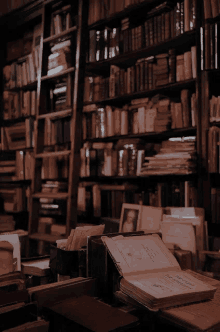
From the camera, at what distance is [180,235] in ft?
5.44

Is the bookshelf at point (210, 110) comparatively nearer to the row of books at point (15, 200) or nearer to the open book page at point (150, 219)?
the open book page at point (150, 219)

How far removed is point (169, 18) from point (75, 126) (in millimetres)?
1128

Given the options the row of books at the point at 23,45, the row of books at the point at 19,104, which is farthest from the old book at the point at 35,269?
the row of books at the point at 23,45

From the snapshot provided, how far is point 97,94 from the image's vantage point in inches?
119

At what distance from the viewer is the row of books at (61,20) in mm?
3150

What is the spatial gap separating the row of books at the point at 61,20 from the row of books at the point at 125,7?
0.83ft

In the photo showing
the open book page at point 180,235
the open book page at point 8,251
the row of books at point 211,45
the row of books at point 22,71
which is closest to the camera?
the open book page at point 8,251

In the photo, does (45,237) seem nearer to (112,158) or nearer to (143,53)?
(112,158)

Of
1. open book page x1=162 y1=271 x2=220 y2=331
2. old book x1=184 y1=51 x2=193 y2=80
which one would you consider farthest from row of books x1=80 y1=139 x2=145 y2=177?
open book page x1=162 y1=271 x2=220 y2=331

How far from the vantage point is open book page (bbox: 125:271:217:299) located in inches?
39.3

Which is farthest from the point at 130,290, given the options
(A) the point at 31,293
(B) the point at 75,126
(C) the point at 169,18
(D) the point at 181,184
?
(C) the point at 169,18

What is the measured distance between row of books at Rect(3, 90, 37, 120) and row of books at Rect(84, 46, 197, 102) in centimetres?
81

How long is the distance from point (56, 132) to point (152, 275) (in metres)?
2.26

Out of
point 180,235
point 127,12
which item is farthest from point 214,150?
point 127,12
